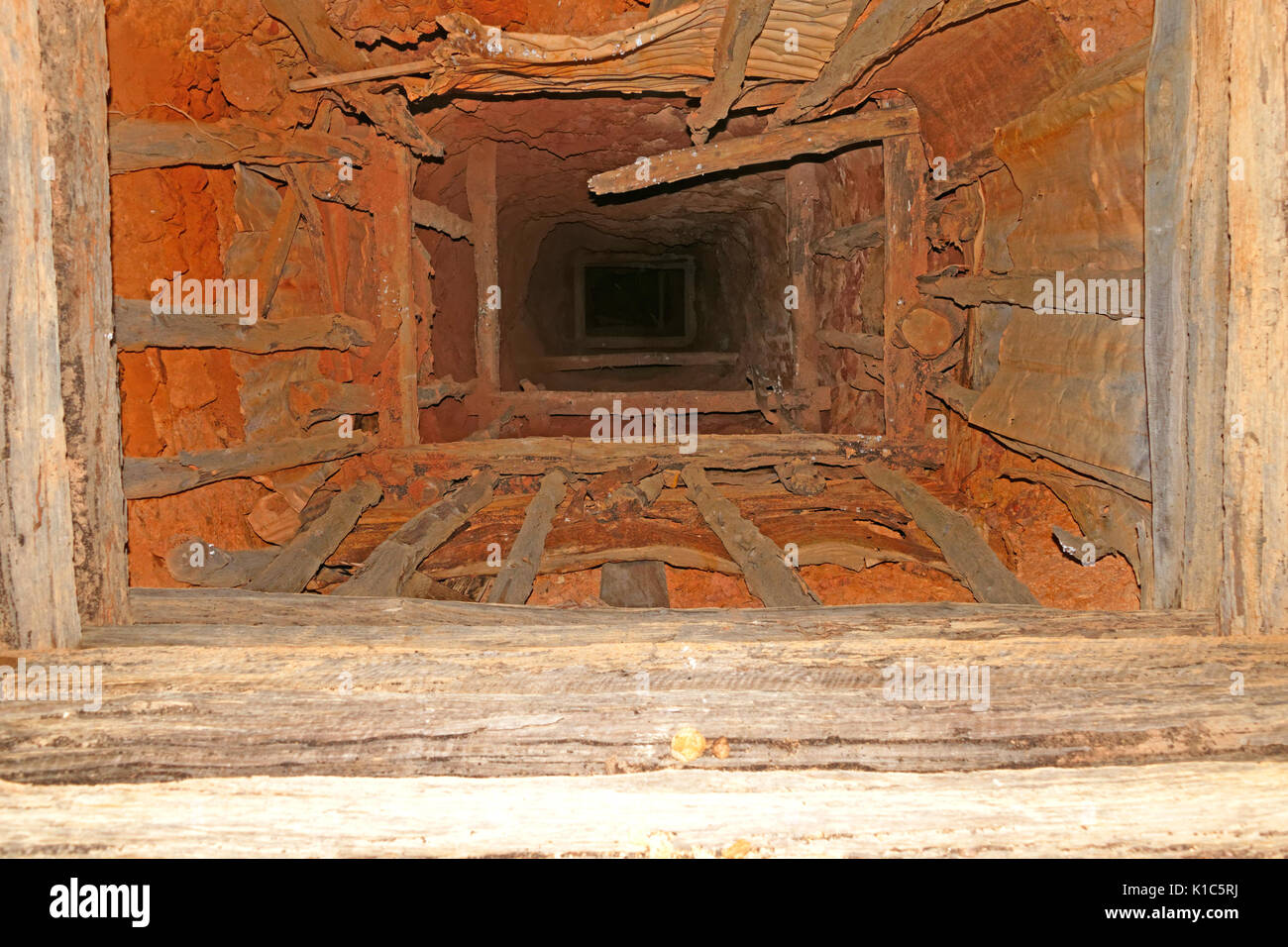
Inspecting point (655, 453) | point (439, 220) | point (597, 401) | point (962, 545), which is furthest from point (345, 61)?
point (962, 545)

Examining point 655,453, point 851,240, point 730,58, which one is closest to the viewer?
point 730,58

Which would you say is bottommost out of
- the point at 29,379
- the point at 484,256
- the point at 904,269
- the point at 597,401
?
the point at 29,379

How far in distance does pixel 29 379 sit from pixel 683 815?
5.25ft

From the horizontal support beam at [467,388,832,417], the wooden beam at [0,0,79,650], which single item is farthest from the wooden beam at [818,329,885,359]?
the wooden beam at [0,0,79,650]

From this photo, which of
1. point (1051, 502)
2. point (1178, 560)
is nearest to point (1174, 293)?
point (1178, 560)

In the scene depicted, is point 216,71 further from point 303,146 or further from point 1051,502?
point 1051,502

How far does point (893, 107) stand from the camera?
14.8 feet

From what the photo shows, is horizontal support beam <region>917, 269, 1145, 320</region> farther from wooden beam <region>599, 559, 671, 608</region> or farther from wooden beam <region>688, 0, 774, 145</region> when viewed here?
wooden beam <region>599, 559, 671, 608</region>

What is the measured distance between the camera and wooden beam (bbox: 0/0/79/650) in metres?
1.59

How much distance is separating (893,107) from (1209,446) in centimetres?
343

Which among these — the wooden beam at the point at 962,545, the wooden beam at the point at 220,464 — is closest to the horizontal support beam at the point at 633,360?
the wooden beam at the point at 962,545

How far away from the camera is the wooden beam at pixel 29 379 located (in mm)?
1588

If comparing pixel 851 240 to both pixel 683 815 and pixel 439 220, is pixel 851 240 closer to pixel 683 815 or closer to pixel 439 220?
pixel 439 220

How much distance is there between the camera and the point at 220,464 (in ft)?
11.5
